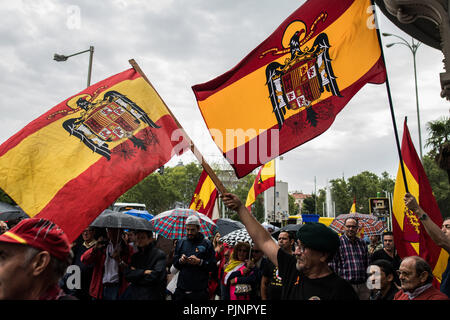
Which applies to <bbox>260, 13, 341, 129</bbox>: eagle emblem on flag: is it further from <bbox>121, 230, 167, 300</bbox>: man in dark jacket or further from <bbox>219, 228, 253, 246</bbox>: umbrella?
<bbox>219, 228, 253, 246</bbox>: umbrella

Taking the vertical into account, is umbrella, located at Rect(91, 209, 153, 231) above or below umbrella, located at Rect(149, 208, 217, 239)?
below

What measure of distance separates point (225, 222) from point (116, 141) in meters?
8.32

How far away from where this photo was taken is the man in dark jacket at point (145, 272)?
5.02 m

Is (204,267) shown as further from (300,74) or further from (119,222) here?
(300,74)

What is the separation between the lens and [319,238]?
275 cm

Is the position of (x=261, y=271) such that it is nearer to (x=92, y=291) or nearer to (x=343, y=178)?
(x=92, y=291)

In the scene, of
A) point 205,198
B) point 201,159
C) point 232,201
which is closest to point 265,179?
point 205,198

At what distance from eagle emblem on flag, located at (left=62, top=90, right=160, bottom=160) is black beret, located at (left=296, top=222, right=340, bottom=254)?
1845 mm

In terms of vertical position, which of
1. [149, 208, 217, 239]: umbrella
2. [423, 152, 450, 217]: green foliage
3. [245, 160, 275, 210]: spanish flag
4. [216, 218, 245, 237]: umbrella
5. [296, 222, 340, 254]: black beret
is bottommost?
[296, 222, 340, 254]: black beret

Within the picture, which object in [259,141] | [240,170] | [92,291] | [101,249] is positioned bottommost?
[92,291]

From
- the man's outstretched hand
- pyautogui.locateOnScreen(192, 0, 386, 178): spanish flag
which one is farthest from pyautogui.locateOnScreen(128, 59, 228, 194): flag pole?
pyautogui.locateOnScreen(192, 0, 386, 178): spanish flag

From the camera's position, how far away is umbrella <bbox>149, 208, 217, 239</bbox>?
7.66 m

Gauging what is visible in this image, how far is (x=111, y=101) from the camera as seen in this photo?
4.06 metres

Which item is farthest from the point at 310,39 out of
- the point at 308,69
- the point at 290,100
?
the point at 290,100
